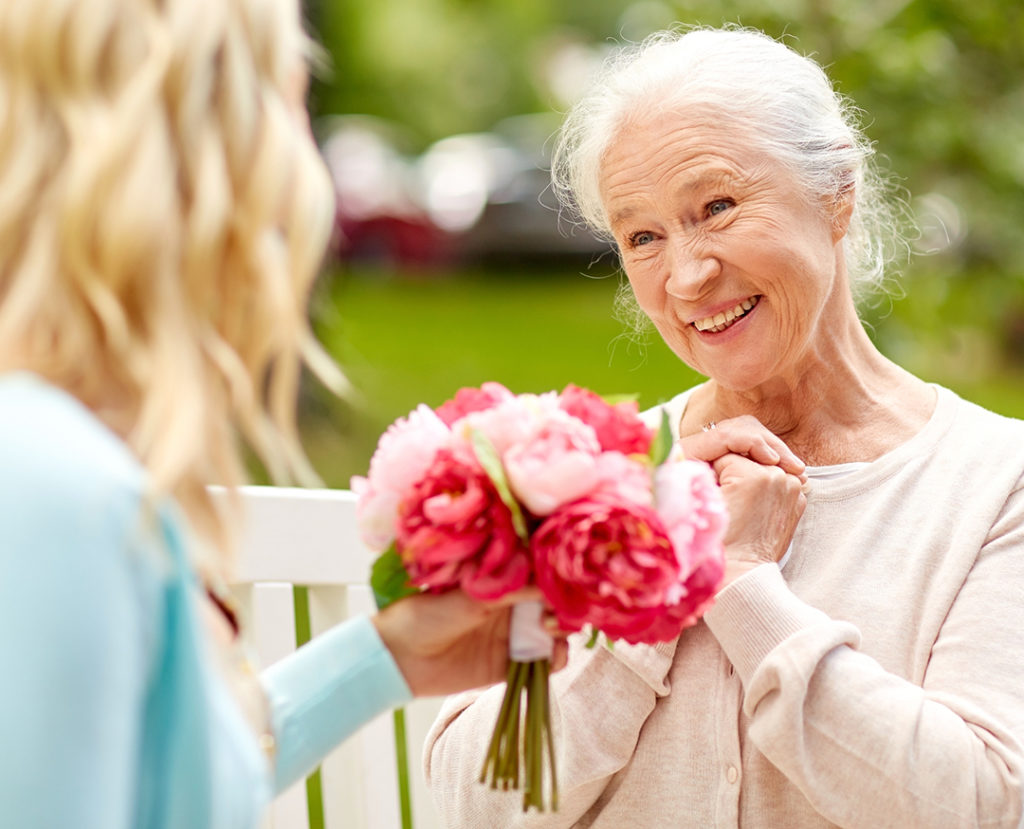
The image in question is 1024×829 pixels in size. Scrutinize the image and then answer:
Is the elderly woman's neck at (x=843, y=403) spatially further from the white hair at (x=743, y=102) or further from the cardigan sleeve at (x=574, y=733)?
the cardigan sleeve at (x=574, y=733)

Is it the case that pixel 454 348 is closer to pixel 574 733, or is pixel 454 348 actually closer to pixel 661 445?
pixel 574 733

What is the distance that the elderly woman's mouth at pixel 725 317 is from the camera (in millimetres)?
2428

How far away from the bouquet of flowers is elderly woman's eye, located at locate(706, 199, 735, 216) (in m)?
0.74

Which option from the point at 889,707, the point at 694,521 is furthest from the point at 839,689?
the point at 694,521

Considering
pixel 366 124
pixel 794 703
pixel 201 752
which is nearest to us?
pixel 201 752

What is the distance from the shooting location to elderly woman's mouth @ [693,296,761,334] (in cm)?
243

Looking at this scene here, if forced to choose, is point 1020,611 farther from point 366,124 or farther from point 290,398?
point 366,124

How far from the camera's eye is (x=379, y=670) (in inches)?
71.5

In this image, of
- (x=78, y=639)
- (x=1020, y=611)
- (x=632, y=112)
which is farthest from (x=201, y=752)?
(x=632, y=112)

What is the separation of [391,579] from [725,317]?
0.95 m

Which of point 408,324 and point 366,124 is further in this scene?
point 366,124

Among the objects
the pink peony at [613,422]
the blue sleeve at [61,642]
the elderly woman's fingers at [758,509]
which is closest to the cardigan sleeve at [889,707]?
the elderly woman's fingers at [758,509]

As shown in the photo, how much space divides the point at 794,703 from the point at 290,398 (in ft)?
3.28

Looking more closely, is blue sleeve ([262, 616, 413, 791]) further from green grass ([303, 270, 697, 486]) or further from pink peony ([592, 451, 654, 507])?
green grass ([303, 270, 697, 486])
